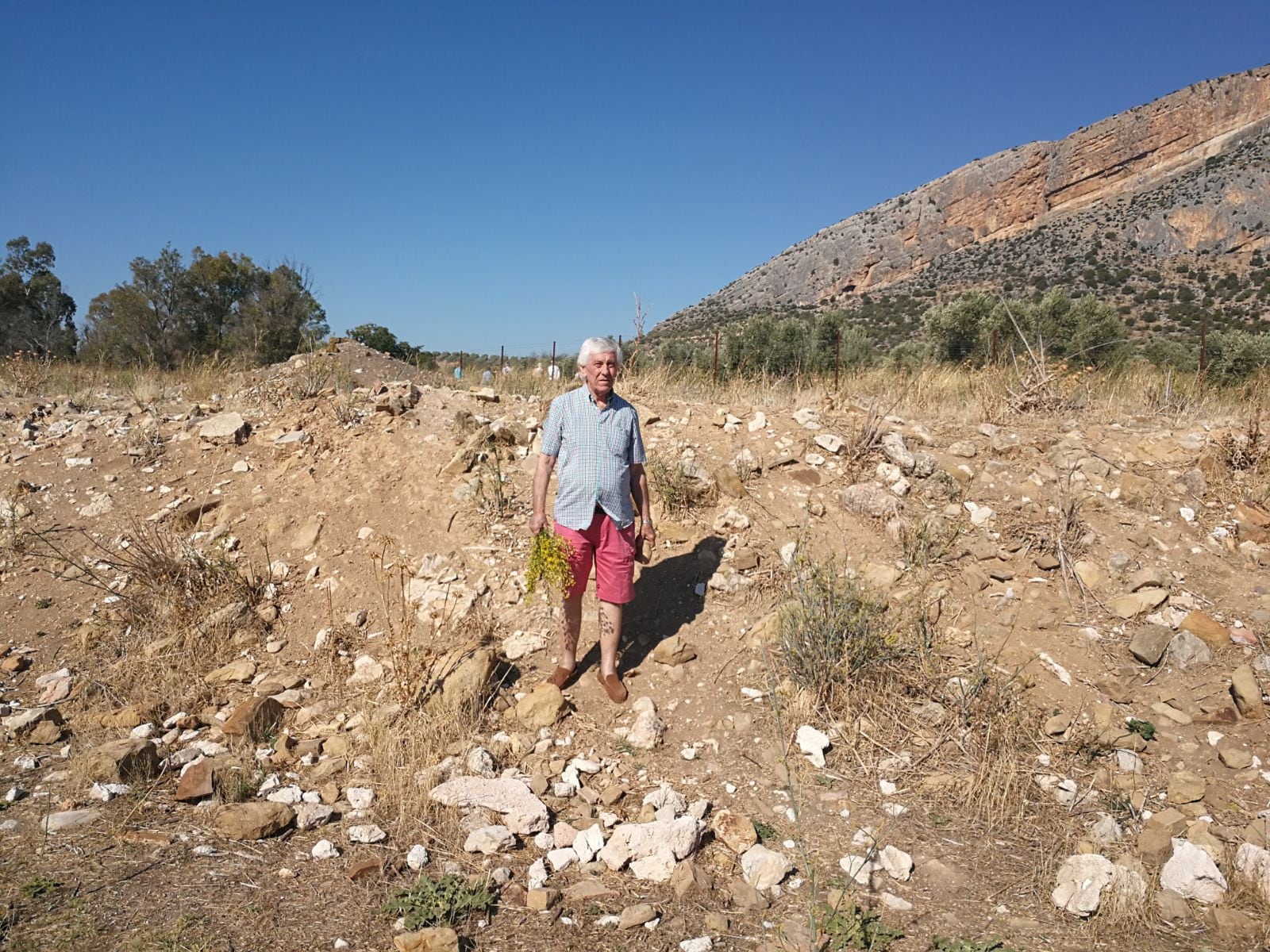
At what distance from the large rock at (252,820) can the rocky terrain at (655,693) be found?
1 cm

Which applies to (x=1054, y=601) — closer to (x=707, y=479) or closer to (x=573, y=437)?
(x=707, y=479)

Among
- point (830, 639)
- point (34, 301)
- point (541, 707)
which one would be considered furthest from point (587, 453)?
point (34, 301)

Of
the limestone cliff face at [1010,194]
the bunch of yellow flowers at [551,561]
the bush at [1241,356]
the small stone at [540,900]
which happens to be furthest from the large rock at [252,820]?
the limestone cliff face at [1010,194]

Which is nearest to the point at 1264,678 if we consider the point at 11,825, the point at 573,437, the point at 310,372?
the point at 573,437

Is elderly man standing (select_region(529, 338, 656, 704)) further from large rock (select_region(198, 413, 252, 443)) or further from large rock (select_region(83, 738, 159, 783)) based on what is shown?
large rock (select_region(198, 413, 252, 443))

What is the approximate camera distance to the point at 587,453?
3809 mm

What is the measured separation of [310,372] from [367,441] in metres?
1.62

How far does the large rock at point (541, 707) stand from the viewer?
385cm

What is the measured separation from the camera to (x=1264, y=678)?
3.84 meters

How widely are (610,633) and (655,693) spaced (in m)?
0.46

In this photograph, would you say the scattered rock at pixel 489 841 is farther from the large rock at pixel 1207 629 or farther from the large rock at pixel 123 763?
the large rock at pixel 1207 629

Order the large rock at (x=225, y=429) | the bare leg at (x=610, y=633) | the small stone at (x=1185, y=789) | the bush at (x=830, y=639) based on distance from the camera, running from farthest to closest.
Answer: the large rock at (x=225, y=429) < the bare leg at (x=610, y=633) < the bush at (x=830, y=639) < the small stone at (x=1185, y=789)

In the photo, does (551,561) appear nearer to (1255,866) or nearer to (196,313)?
(1255,866)

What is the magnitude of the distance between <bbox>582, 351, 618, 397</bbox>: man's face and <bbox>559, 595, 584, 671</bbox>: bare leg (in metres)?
1.17
